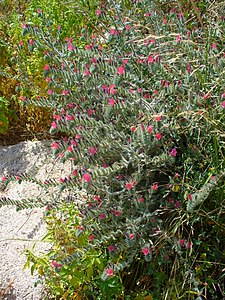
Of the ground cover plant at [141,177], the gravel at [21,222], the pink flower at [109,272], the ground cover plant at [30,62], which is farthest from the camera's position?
the ground cover plant at [30,62]

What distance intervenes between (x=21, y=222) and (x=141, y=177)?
1.12 metres

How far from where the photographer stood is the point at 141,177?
2553 mm

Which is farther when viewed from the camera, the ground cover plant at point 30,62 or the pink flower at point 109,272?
the ground cover plant at point 30,62

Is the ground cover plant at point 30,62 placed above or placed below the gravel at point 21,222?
above

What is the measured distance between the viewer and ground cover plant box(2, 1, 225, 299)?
2525 millimetres

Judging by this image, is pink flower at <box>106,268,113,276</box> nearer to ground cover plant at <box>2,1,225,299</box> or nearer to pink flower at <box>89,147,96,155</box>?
ground cover plant at <box>2,1,225,299</box>

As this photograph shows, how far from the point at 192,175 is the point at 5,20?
2600 mm

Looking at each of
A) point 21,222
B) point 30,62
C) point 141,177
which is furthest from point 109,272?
point 30,62

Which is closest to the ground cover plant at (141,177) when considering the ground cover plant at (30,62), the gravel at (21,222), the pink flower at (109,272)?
the pink flower at (109,272)

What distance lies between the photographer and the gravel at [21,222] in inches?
119

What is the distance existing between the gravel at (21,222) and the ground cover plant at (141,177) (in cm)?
25

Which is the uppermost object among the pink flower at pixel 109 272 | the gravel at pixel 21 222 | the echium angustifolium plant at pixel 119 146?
the echium angustifolium plant at pixel 119 146

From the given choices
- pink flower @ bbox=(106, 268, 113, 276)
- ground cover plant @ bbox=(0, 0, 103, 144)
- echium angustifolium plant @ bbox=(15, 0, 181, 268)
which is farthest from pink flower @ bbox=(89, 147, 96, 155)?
ground cover plant @ bbox=(0, 0, 103, 144)

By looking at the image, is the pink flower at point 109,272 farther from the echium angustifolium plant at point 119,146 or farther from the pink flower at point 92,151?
the pink flower at point 92,151
